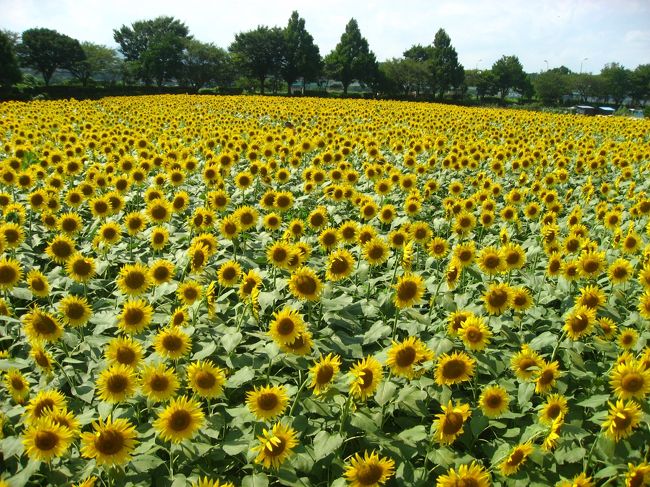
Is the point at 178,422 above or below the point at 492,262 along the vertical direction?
below

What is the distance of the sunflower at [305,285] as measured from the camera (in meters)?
4.01

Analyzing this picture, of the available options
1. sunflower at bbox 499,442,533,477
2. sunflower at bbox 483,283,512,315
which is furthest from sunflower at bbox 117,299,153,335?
sunflower at bbox 483,283,512,315

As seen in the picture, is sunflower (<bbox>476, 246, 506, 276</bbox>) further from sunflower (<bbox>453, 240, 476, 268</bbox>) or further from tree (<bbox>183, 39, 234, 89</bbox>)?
tree (<bbox>183, 39, 234, 89</bbox>)

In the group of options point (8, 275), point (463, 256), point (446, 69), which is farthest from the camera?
point (446, 69)

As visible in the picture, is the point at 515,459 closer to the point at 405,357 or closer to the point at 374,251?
the point at 405,357

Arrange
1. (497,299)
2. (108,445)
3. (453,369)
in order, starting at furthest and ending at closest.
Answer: (497,299)
(453,369)
(108,445)

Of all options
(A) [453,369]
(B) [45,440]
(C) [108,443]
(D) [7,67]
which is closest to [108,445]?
(C) [108,443]

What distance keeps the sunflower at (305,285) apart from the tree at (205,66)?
7982 cm

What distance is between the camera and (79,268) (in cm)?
452

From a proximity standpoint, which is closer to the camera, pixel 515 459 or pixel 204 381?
pixel 515 459

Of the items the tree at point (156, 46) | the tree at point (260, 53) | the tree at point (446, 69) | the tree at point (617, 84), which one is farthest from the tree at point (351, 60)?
the tree at point (617, 84)

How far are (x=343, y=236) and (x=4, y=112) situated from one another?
20.8 metres

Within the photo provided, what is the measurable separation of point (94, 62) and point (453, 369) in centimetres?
10147

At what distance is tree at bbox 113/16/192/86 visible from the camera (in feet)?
233
